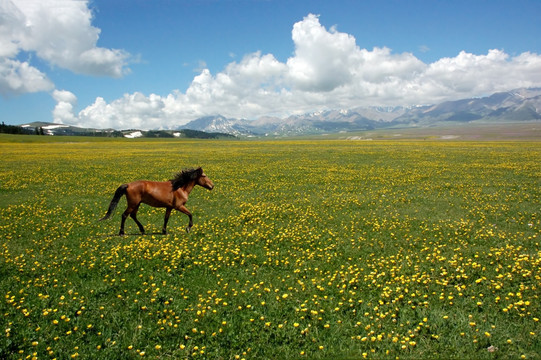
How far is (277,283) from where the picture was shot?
999 centimetres

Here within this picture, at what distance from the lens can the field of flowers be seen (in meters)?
7.12

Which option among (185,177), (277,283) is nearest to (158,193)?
(185,177)

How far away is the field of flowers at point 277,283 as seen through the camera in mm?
7121

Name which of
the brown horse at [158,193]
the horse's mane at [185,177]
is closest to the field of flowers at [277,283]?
the brown horse at [158,193]

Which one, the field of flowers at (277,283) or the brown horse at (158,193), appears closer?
the field of flowers at (277,283)

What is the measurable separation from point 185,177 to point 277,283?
23.0 feet

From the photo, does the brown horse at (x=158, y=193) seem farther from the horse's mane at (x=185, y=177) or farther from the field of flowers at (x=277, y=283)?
the field of flowers at (x=277, y=283)

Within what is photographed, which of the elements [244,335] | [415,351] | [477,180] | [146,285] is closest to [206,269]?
[146,285]

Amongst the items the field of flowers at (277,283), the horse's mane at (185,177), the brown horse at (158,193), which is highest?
the horse's mane at (185,177)

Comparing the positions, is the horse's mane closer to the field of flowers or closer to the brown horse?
the brown horse

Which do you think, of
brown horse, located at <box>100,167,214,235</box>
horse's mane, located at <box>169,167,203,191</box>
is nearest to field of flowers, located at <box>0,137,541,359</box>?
brown horse, located at <box>100,167,214,235</box>

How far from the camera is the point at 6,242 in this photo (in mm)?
13828

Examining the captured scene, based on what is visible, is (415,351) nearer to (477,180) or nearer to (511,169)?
(477,180)

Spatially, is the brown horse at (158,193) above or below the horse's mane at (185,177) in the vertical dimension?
below
